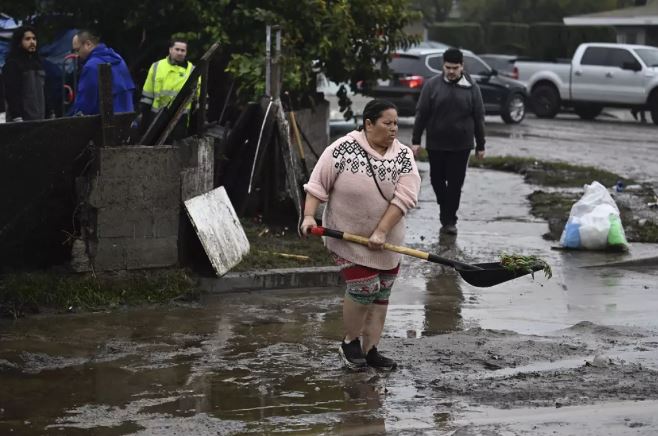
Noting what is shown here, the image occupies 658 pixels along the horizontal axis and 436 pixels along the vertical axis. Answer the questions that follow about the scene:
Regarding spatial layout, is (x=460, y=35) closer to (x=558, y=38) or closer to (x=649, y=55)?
(x=558, y=38)

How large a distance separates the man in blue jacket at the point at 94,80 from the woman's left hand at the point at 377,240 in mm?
4394

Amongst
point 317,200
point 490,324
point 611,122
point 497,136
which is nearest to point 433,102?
point 490,324

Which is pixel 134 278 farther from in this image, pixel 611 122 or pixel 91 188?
pixel 611 122

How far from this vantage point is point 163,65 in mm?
12352

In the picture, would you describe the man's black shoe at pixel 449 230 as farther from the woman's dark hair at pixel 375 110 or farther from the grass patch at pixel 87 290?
the woman's dark hair at pixel 375 110

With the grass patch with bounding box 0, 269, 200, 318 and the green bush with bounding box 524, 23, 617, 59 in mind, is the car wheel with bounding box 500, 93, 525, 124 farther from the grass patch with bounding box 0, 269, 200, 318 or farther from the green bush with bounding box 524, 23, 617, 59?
the grass patch with bounding box 0, 269, 200, 318

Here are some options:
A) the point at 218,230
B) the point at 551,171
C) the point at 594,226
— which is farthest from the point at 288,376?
the point at 551,171

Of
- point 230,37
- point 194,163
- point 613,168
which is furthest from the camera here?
point 613,168

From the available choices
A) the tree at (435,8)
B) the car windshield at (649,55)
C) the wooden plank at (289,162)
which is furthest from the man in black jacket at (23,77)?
the tree at (435,8)

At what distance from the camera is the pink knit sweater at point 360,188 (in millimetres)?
7098

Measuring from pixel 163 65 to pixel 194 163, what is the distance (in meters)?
2.99

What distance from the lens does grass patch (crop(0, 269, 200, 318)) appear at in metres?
8.58

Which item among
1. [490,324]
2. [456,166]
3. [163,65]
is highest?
[163,65]

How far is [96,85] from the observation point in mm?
10938
